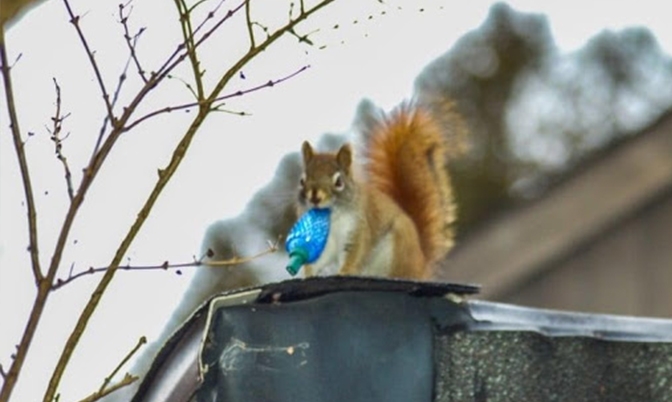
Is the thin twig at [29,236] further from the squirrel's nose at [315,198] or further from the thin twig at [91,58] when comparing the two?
the squirrel's nose at [315,198]

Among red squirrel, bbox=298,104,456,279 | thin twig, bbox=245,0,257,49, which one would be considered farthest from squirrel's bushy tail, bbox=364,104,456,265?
thin twig, bbox=245,0,257,49

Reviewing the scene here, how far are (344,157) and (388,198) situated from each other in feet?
0.55

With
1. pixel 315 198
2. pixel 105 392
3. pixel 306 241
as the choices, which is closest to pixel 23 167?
pixel 105 392

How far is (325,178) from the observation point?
12.0ft

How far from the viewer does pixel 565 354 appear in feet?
6.38

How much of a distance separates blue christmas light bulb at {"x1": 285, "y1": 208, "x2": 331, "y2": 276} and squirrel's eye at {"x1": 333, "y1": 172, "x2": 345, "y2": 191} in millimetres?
353

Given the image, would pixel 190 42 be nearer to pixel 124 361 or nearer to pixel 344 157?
pixel 124 361

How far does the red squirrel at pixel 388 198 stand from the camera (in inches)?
142

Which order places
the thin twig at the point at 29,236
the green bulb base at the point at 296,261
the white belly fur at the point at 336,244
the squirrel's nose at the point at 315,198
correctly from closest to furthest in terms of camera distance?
the thin twig at the point at 29,236 < the green bulb base at the point at 296,261 < the white belly fur at the point at 336,244 < the squirrel's nose at the point at 315,198

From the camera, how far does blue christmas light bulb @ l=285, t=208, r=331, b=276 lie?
2.79 m

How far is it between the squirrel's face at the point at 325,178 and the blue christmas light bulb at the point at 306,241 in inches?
11.3

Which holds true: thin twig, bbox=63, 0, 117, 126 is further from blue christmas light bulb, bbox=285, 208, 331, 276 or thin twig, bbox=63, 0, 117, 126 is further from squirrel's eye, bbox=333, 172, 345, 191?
squirrel's eye, bbox=333, 172, 345, 191

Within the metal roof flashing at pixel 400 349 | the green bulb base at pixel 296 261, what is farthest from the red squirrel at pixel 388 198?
the metal roof flashing at pixel 400 349

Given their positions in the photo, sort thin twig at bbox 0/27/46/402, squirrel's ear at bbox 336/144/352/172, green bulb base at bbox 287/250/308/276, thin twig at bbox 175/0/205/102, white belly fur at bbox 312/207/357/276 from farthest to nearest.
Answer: squirrel's ear at bbox 336/144/352/172 → white belly fur at bbox 312/207/357/276 → green bulb base at bbox 287/250/308/276 → thin twig at bbox 175/0/205/102 → thin twig at bbox 0/27/46/402
